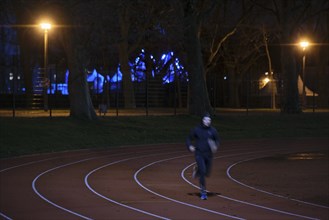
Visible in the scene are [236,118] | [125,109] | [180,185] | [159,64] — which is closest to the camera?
[180,185]

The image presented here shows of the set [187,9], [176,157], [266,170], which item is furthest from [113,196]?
[187,9]

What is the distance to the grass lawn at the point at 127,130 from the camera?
26.6 meters

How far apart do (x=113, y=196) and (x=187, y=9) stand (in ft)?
85.8

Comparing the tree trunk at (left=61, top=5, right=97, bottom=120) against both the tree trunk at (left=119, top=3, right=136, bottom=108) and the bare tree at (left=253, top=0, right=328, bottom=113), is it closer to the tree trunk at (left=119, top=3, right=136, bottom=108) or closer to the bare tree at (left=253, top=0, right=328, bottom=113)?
the tree trunk at (left=119, top=3, right=136, bottom=108)

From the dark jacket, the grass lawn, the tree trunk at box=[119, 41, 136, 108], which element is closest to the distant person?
the dark jacket

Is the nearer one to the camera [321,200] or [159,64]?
[321,200]

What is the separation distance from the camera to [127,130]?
32.7 metres

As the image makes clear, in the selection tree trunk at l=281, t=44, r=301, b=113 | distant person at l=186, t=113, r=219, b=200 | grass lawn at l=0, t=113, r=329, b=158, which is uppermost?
tree trunk at l=281, t=44, r=301, b=113

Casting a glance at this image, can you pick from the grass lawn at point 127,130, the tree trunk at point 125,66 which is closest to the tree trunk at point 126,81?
the tree trunk at point 125,66

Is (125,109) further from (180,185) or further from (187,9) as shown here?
(180,185)

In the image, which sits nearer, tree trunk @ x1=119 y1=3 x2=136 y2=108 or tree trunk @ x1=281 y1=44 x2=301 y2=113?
tree trunk @ x1=119 y1=3 x2=136 y2=108

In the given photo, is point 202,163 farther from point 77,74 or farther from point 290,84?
point 290,84

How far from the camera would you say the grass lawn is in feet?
87.4

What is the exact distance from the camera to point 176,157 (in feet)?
77.8
